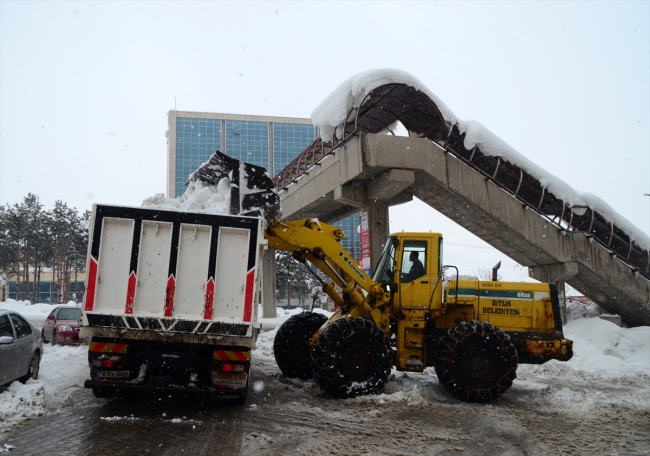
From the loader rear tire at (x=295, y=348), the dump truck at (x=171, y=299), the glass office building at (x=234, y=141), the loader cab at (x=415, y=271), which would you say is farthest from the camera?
the glass office building at (x=234, y=141)

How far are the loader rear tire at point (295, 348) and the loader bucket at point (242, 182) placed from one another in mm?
2572

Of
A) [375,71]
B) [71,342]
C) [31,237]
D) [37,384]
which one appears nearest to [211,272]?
[37,384]

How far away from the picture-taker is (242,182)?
8672mm

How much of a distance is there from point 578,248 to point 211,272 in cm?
1304

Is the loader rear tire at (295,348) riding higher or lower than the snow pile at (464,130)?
lower

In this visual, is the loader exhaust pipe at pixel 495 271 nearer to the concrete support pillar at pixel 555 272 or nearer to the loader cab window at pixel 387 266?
the loader cab window at pixel 387 266

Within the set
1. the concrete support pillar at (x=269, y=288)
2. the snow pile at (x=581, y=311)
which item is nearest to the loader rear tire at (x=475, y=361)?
the snow pile at (x=581, y=311)

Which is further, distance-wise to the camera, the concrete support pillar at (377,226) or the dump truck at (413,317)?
the concrete support pillar at (377,226)

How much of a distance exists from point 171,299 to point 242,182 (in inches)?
95.0

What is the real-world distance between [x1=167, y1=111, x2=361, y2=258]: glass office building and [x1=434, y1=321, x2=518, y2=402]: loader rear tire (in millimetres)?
62347

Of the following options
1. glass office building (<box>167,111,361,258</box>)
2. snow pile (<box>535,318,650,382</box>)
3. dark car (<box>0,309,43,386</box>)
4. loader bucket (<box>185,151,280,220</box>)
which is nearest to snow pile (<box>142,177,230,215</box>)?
loader bucket (<box>185,151,280,220</box>)

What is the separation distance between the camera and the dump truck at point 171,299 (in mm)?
6945

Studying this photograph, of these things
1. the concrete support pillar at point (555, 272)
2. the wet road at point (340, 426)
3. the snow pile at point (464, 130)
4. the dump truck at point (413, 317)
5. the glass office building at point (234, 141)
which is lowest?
the wet road at point (340, 426)

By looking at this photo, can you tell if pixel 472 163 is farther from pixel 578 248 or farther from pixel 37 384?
pixel 37 384
